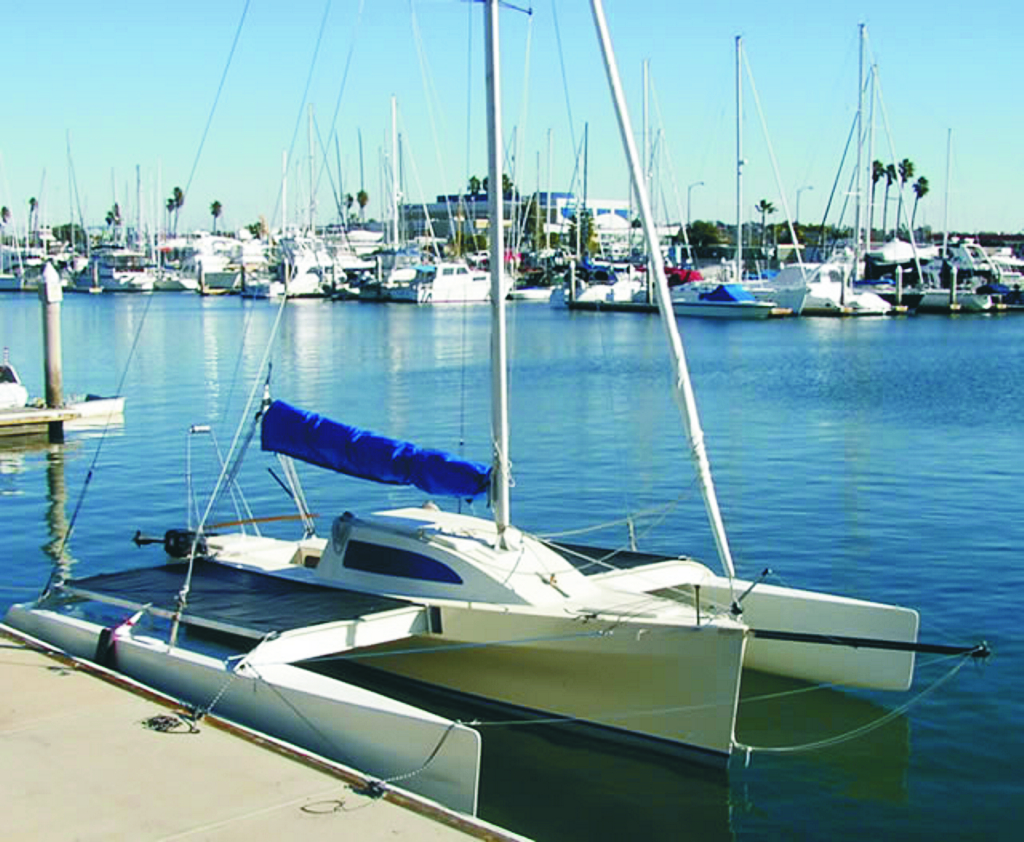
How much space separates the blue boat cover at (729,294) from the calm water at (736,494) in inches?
759

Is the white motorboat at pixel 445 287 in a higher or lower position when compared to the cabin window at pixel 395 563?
higher

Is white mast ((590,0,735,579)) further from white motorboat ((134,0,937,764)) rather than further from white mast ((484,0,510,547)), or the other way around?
white mast ((484,0,510,547))

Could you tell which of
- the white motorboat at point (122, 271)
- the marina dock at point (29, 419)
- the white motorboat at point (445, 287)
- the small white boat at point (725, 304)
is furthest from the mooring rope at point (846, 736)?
the white motorboat at point (122, 271)

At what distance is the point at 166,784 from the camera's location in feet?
32.3

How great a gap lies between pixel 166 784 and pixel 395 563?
175 inches

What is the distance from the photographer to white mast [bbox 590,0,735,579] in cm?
1323

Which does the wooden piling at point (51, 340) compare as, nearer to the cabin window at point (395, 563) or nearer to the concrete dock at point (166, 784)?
the cabin window at point (395, 563)

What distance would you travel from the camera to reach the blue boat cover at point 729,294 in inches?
3442

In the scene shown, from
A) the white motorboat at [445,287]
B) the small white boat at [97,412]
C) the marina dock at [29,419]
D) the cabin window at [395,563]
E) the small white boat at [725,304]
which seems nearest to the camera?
the cabin window at [395,563]

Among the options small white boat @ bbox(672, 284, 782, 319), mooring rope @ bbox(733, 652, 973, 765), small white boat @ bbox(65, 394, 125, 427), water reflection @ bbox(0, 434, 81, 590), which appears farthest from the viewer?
small white boat @ bbox(672, 284, 782, 319)

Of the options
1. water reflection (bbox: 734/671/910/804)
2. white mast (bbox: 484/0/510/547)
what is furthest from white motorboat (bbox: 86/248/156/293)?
water reflection (bbox: 734/671/910/804)

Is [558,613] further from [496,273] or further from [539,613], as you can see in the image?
[496,273]

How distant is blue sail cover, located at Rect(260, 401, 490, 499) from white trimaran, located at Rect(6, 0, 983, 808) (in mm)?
19

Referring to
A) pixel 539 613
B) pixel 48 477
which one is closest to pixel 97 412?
pixel 48 477
